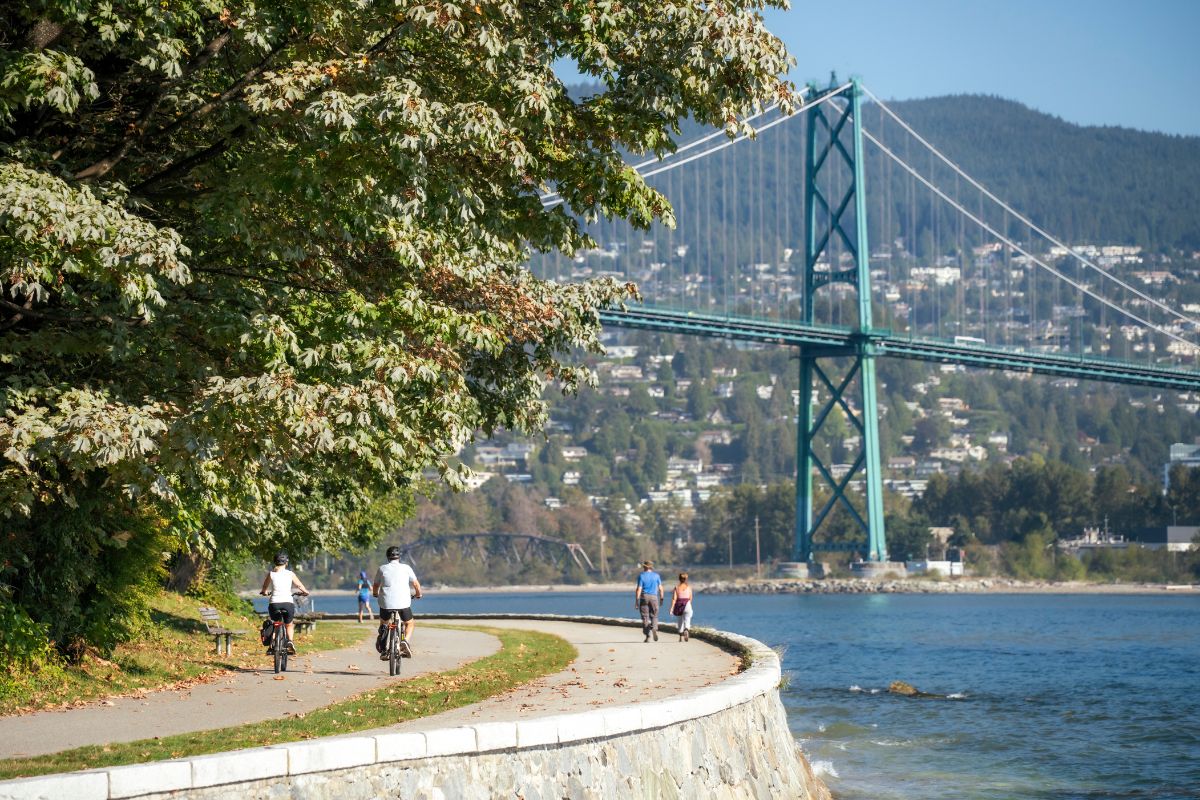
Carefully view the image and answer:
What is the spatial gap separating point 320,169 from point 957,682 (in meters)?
26.1

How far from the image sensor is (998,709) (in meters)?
28.4

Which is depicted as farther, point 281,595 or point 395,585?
point 281,595

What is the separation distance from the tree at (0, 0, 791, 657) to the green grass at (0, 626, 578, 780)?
1.90 metres

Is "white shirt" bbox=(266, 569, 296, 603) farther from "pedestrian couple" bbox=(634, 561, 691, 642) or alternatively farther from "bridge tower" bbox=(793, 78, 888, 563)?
"bridge tower" bbox=(793, 78, 888, 563)

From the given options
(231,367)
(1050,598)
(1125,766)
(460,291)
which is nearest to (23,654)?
(231,367)

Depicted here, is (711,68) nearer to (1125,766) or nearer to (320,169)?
(320,169)

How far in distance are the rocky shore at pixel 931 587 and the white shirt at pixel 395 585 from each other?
88.0 m

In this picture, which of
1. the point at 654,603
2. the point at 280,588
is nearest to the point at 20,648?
the point at 280,588

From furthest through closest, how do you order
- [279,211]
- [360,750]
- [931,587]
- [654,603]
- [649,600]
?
[931,587]
[649,600]
[654,603]
[279,211]
[360,750]

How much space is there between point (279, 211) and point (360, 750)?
562 centimetres

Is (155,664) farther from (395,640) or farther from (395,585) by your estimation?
(395,585)

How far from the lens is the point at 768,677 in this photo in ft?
46.5

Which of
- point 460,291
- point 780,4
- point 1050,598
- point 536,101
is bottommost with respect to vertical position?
point 1050,598

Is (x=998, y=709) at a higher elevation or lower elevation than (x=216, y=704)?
lower
